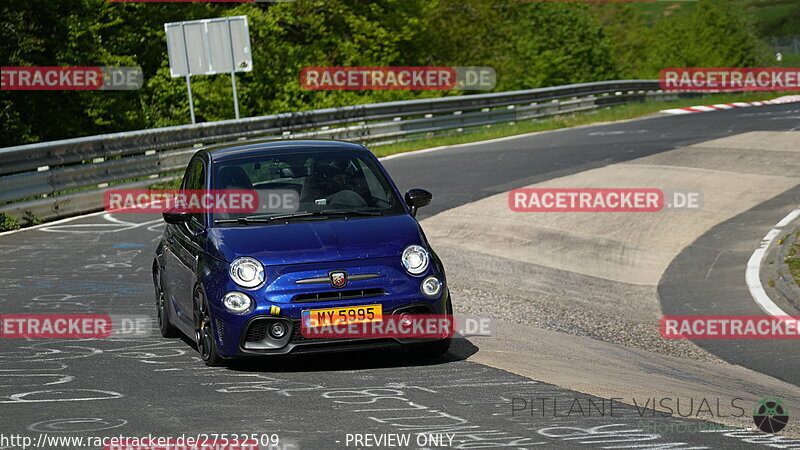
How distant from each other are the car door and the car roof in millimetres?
194

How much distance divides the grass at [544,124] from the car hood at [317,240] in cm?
1780

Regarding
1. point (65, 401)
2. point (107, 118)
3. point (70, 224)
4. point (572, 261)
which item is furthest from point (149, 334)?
point (107, 118)

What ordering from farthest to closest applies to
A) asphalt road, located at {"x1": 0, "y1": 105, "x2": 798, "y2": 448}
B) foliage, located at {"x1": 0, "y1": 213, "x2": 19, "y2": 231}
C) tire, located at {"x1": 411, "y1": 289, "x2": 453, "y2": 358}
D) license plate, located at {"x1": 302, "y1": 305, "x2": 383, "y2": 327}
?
foliage, located at {"x1": 0, "y1": 213, "x2": 19, "y2": 231}
tire, located at {"x1": 411, "y1": 289, "x2": 453, "y2": 358}
license plate, located at {"x1": 302, "y1": 305, "x2": 383, "y2": 327}
asphalt road, located at {"x1": 0, "y1": 105, "x2": 798, "y2": 448}

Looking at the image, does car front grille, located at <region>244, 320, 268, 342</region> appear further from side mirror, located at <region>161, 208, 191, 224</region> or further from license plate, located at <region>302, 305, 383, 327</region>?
side mirror, located at <region>161, 208, 191, 224</region>

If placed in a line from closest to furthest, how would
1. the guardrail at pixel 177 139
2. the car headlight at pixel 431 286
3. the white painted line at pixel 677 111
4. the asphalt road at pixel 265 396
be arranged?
1. the asphalt road at pixel 265 396
2. the car headlight at pixel 431 286
3. the guardrail at pixel 177 139
4. the white painted line at pixel 677 111

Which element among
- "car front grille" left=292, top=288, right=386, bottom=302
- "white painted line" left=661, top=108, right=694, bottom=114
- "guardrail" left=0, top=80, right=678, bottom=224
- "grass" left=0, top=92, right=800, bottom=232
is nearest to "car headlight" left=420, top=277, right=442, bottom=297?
"car front grille" left=292, top=288, right=386, bottom=302

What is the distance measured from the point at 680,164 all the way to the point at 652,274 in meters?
6.84

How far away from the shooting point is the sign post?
26078 mm

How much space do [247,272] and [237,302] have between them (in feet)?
0.70

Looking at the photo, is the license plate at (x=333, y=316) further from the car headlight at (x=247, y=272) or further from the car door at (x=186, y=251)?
the car door at (x=186, y=251)

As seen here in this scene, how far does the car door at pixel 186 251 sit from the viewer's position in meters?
8.78

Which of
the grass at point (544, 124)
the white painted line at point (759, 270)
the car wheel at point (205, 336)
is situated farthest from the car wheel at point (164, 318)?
the grass at point (544, 124)

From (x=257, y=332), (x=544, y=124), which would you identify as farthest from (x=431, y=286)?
(x=544, y=124)

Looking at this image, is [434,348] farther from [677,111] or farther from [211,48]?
[677,111]
